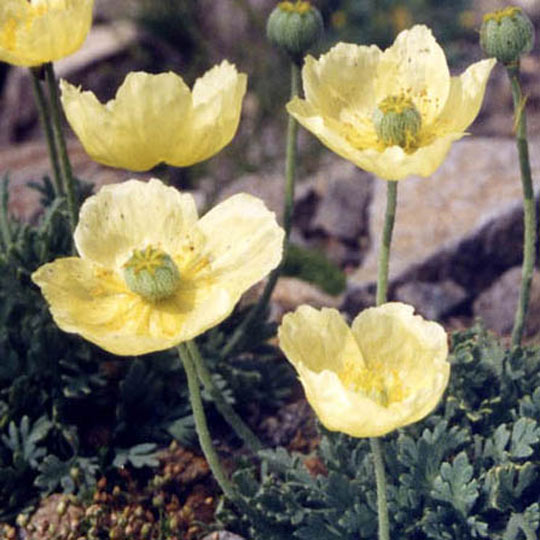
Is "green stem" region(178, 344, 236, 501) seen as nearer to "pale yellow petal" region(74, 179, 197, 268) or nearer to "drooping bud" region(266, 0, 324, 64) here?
"pale yellow petal" region(74, 179, 197, 268)

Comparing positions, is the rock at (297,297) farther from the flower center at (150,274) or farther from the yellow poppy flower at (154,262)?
the flower center at (150,274)

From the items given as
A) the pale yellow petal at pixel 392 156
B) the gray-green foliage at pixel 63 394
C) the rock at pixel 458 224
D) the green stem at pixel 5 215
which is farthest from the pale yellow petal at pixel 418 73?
the rock at pixel 458 224

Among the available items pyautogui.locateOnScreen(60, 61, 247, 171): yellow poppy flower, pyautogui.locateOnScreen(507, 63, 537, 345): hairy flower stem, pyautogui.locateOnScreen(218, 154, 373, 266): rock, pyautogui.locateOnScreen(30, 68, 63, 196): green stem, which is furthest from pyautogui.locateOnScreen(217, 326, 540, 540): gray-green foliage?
pyautogui.locateOnScreen(218, 154, 373, 266): rock

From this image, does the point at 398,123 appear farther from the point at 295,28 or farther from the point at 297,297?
the point at 297,297

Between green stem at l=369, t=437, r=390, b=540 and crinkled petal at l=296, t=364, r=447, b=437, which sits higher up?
crinkled petal at l=296, t=364, r=447, b=437

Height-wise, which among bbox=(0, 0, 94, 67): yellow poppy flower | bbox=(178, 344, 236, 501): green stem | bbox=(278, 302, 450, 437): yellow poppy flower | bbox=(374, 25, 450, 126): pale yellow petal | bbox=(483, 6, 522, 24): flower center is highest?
bbox=(483, 6, 522, 24): flower center

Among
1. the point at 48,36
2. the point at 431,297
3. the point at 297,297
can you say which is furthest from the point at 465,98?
the point at 297,297
